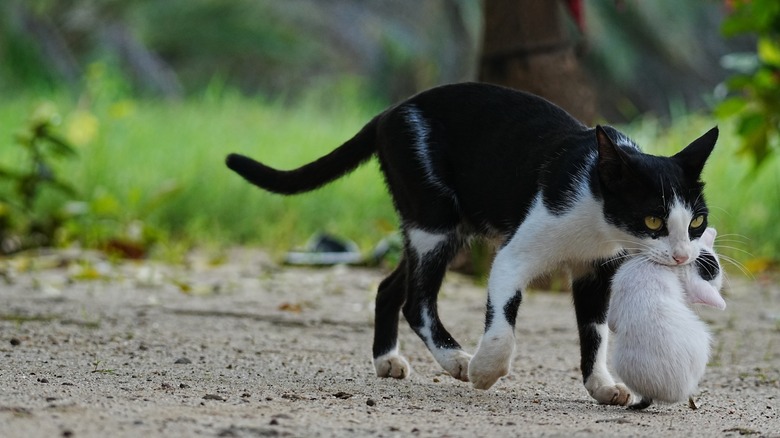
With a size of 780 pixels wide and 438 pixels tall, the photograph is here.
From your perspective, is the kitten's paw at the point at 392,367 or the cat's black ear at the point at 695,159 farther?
the kitten's paw at the point at 392,367

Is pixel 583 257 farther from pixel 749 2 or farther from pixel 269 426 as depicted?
pixel 749 2

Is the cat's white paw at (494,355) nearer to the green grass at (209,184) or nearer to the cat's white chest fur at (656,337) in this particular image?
the cat's white chest fur at (656,337)

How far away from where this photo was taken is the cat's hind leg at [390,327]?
3674 mm

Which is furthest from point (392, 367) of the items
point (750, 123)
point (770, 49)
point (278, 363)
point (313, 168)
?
point (770, 49)

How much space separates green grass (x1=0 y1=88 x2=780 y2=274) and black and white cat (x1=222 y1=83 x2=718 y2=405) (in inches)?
113

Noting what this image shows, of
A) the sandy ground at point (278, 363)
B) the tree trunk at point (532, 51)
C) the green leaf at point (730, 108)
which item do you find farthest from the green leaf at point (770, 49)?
the sandy ground at point (278, 363)

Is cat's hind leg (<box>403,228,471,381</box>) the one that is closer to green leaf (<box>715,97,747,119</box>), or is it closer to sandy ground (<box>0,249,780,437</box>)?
sandy ground (<box>0,249,780,437</box>)

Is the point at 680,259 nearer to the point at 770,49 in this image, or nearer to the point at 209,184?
the point at 770,49

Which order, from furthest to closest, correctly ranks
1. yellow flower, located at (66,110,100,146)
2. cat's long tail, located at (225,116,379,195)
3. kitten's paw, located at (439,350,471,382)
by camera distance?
yellow flower, located at (66,110,100,146) → cat's long tail, located at (225,116,379,195) → kitten's paw, located at (439,350,471,382)

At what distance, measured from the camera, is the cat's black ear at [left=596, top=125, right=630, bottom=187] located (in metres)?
3.06

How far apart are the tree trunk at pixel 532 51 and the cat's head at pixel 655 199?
2.58 m

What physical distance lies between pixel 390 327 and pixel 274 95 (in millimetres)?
12882

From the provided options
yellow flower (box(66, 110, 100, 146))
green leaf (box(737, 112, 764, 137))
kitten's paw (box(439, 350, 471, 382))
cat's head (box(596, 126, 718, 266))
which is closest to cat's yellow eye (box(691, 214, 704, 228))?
cat's head (box(596, 126, 718, 266))

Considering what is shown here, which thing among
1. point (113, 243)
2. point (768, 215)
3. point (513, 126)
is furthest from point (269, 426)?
point (768, 215)
